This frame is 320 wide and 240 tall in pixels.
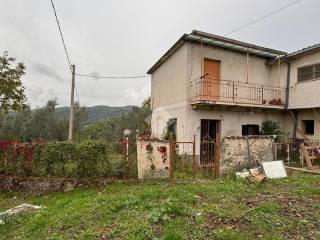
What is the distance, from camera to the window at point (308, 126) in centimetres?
1586

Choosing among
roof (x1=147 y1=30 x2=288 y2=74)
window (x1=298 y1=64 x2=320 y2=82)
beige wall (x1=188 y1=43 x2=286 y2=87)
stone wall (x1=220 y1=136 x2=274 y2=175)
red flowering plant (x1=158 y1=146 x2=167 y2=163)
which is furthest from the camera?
beige wall (x1=188 y1=43 x2=286 y2=87)

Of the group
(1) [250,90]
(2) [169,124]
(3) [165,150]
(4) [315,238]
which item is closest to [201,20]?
(1) [250,90]

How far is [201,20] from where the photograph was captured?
15.5 m

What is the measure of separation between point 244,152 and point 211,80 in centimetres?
540

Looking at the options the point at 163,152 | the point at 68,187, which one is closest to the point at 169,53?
the point at 163,152

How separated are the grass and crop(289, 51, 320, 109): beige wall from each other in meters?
8.11

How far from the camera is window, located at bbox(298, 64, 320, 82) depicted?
14.8 metres

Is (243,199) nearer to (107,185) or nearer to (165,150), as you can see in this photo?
(165,150)

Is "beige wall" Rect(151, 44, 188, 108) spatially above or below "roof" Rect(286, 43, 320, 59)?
below

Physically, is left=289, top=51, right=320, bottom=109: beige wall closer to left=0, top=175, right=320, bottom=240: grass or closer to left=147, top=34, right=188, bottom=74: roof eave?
left=147, top=34, right=188, bottom=74: roof eave

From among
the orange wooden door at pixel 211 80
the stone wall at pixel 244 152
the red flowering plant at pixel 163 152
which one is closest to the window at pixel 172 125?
the orange wooden door at pixel 211 80

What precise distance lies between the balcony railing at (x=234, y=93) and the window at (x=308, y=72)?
4.42 feet

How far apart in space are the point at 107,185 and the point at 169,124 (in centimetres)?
758

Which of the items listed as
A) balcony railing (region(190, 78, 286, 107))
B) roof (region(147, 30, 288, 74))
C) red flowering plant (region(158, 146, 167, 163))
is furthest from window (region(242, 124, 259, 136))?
red flowering plant (region(158, 146, 167, 163))
